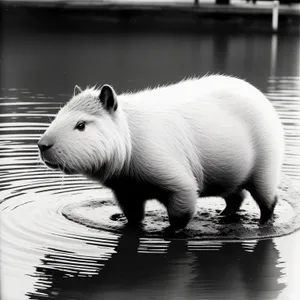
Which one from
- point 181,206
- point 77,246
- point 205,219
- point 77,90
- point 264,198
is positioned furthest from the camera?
point 205,219

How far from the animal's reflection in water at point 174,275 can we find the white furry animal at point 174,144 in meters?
0.58

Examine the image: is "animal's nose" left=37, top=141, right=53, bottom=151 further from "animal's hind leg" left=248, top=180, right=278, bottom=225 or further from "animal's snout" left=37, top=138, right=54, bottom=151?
"animal's hind leg" left=248, top=180, right=278, bottom=225

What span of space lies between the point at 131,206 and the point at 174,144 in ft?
2.61

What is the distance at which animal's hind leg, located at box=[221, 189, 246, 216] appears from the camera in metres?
9.05

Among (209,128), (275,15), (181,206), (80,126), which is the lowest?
(181,206)

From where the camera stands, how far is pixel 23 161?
10.9m

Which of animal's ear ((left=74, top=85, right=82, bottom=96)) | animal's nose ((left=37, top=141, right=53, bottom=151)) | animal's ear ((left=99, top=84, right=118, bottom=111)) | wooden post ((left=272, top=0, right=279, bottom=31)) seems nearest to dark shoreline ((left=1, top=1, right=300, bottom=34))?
wooden post ((left=272, top=0, right=279, bottom=31))

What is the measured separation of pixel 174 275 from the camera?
7156mm

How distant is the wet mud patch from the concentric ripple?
0.07 feet

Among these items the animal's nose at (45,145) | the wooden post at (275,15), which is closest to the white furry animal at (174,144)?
the animal's nose at (45,145)

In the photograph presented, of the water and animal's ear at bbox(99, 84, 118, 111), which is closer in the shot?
the water

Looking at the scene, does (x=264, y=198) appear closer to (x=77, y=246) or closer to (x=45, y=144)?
(x=77, y=246)

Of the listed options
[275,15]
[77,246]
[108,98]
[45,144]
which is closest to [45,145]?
[45,144]

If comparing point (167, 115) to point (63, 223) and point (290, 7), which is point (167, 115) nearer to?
point (63, 223)
